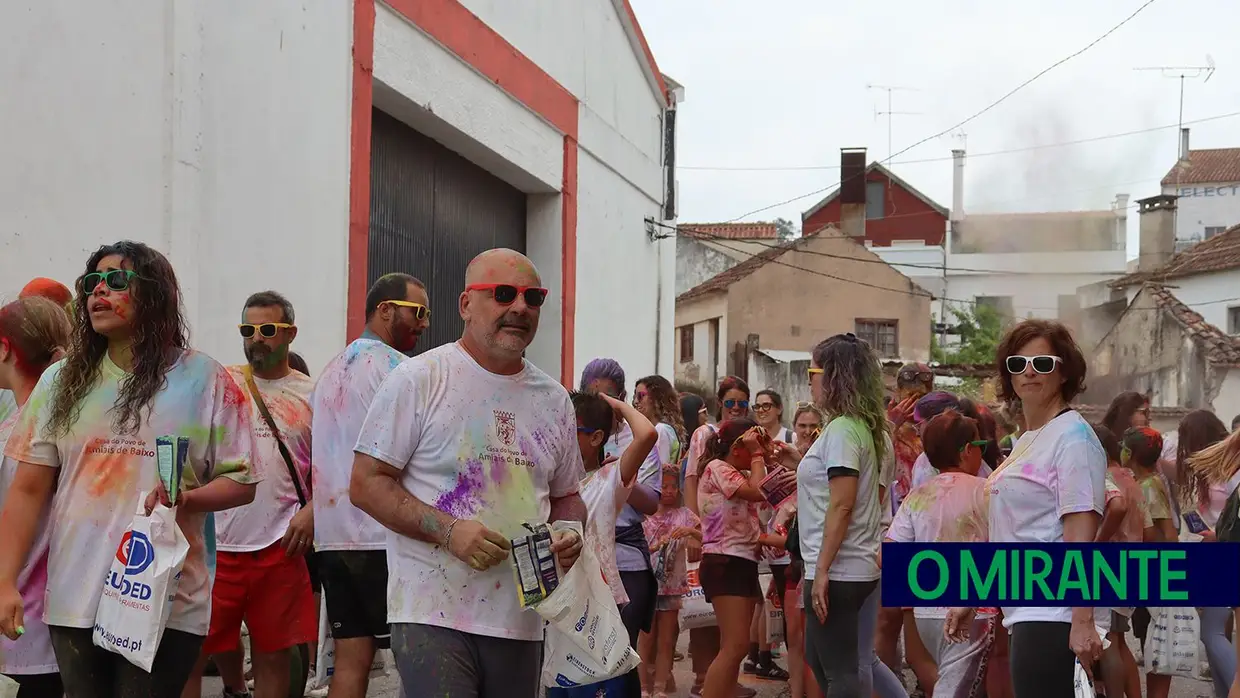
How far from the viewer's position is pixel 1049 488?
4.70 meters

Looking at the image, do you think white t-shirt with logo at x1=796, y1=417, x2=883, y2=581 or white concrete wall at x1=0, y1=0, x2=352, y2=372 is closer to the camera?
white t-shirt with logo at x1=796, y1=417, x2=883, y2=581

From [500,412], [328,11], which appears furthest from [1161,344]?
[500,412]

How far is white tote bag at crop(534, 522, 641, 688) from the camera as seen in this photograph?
168 inches

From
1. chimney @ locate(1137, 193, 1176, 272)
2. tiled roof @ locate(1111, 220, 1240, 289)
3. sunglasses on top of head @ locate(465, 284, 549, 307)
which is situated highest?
chimney @ locate(1137, 193, 1176, 272)

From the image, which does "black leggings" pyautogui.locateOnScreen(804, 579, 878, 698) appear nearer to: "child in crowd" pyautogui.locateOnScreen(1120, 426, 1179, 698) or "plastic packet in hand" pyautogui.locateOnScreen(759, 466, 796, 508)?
"plastic packet in hand" pyautogui.locateOnScreen(759, 466, 796, 508)

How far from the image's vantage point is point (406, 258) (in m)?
12.8

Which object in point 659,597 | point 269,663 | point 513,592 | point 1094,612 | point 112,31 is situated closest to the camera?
point 513,592

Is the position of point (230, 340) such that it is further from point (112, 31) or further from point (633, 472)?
point (633, 472)

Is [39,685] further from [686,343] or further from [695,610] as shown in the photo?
[686,343]

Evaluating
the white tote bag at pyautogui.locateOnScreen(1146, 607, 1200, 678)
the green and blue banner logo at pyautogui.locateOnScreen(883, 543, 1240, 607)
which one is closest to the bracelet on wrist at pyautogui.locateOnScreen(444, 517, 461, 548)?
the green and blue banner logo at pyautogui.locateOnScreen(883, 543, 1240, 607)

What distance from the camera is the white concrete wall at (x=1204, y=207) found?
54.9 m

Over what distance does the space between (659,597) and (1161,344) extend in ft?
86.0

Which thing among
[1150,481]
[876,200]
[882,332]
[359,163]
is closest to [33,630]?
[1150,481]

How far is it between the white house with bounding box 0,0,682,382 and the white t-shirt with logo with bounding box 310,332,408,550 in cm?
280
